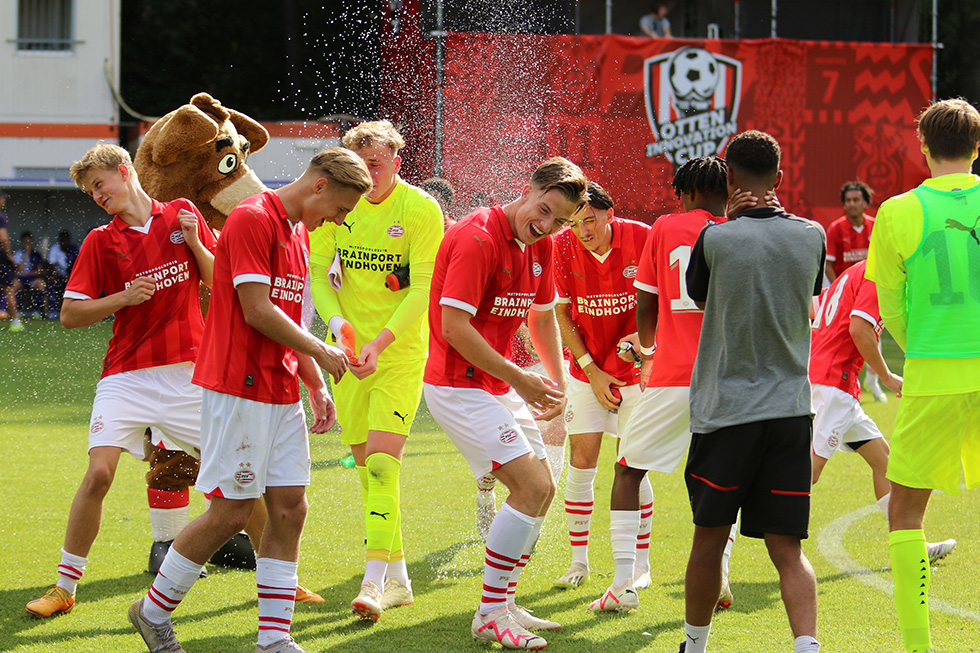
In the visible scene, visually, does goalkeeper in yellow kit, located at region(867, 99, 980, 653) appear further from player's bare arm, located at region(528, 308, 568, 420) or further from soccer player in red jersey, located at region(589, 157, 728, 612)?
player's bare arm, located at region(528, 308, 568, 420)

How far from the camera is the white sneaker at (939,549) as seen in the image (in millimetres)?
6246

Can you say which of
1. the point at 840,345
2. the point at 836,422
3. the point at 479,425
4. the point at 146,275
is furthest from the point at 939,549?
the point at 146,275

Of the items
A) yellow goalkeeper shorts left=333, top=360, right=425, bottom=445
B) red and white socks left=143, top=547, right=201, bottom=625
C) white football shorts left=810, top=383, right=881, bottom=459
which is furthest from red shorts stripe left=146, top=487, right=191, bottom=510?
white football shorts left=810, top=383, right=881, bottom=459

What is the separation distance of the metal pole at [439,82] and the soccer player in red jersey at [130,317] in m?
12.5

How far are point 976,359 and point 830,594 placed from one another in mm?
1975

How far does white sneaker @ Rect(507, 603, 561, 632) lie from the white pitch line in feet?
6.50

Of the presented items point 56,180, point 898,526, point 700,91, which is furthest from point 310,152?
point 898,526

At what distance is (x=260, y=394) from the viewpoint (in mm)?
4188

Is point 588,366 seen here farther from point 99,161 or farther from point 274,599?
point 99,161

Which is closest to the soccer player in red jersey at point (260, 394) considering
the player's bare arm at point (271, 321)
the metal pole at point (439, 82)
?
the player's bare arm at point (271, 321)

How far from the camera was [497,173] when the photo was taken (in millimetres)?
18516

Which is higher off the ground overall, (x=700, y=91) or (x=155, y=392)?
(x=700, y=91)

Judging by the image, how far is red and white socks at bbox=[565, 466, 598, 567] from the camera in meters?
5.89

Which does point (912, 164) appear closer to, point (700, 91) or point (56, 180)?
point (700, 91)
